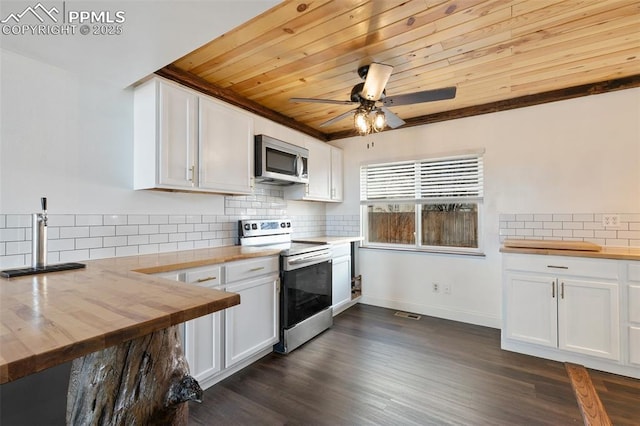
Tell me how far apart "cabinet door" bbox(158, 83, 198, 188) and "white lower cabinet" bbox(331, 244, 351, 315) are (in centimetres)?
175

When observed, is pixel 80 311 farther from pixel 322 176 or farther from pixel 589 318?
pixel 589 318

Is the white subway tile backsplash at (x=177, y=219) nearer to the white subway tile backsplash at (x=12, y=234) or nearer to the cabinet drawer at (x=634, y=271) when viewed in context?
the white subway tile backsplash at (x=12, y=234)

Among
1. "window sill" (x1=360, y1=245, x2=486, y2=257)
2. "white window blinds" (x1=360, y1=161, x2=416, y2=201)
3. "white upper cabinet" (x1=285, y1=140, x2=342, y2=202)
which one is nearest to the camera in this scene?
"window sill" (x1=360, y1=245, x2=486, y2=257)

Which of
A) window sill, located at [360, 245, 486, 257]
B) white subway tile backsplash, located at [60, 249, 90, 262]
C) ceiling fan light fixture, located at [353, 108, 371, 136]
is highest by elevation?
ceiling fan light fixture, located at [353, 108, 371, 136]

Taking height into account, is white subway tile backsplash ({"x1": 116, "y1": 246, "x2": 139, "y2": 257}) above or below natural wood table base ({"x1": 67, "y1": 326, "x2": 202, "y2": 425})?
above

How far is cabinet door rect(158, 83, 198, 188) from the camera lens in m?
2.08

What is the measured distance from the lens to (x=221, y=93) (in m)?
2.71

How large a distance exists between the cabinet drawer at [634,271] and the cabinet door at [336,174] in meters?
2.86

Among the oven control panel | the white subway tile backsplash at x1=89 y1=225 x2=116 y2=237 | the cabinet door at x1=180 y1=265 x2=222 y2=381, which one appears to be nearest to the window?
the oven control panel

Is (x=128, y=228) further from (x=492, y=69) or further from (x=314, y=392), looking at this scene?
(x=492, y=69)

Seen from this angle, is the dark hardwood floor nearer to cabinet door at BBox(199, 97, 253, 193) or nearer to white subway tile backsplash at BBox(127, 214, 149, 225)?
white subway tile backsplash at BBox(127, 214, 149, 225)

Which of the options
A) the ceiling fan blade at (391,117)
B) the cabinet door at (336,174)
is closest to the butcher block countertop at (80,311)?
the ceiling fan blade at (391,117)

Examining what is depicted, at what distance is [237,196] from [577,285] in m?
3.10

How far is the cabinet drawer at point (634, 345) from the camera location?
2172mm
